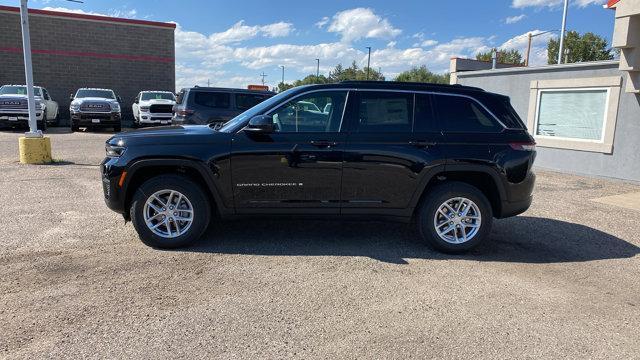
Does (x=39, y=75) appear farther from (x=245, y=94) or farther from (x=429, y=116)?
(x=429, y=116)

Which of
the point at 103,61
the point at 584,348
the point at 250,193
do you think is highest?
the point at 103,61

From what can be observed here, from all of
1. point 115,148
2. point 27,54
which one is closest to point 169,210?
point 115,148

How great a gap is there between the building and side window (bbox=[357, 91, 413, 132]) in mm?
7294

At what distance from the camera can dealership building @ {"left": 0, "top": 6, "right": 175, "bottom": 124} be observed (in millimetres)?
25219

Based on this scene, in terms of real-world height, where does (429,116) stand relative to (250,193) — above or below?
above

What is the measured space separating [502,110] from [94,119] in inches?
712

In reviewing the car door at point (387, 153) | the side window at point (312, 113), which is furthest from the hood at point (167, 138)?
the car door at point (387, 153)

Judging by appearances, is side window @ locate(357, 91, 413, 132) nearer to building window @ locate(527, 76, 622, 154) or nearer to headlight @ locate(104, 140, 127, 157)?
headlight @ locate(104, 140, 127, 157)

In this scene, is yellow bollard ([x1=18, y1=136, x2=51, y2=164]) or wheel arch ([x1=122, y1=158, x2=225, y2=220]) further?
yellow bollard ([x1=18, y1=136, x2=51, y2=164])

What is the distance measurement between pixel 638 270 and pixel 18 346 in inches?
225

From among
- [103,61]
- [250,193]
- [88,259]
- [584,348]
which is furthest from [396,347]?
[103,61]

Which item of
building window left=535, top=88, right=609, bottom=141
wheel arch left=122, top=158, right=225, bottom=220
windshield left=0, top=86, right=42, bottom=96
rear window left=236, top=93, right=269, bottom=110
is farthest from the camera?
windshield left=0, top=86, right=42, bottom=96

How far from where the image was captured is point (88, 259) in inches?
187

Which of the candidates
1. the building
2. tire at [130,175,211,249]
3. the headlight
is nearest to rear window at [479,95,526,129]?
tire at [130,175,211,249]
